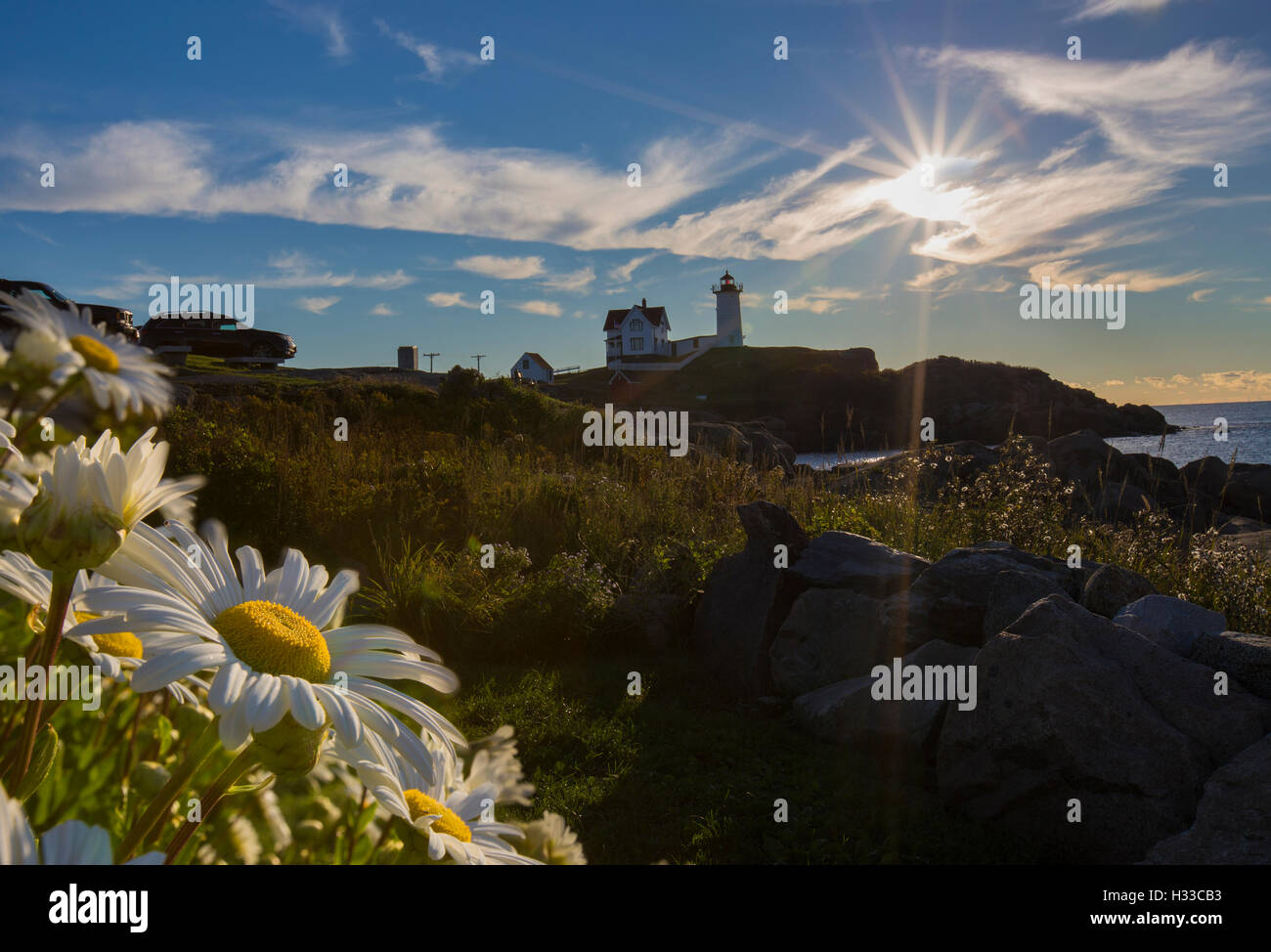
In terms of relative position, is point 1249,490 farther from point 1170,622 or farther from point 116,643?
point 116,643

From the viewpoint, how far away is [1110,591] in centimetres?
636

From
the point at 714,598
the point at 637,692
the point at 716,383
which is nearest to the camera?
the point at 637,692

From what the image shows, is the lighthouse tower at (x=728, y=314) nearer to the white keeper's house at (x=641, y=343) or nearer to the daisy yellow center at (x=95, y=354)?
the white keeper's house at (x=641, y=343)

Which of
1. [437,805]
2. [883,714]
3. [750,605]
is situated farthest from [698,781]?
[437,805]

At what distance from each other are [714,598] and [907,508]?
327cm

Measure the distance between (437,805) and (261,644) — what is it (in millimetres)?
242

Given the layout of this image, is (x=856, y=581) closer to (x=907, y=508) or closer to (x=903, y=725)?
(x=903, y=725)

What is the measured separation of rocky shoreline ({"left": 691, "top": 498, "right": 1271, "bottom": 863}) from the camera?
446cm

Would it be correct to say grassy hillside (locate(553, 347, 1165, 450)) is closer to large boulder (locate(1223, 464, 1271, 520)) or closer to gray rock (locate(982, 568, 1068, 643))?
large boulder (locate(1223, 464, 1271, 520))

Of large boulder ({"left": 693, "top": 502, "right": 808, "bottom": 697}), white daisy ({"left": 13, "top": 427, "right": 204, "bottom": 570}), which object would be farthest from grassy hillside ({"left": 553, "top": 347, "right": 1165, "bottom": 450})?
white daisy ({"left": 13, "top": 427, "right": 204, "bottom": 570})

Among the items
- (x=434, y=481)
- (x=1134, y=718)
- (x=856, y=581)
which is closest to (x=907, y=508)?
(x=856, y=581)

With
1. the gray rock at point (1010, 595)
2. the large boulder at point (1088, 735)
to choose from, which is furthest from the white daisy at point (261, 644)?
the gray rock at point (1010, 595)

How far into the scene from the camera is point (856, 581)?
7059mm

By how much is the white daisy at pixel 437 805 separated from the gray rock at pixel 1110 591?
6.58 metres
